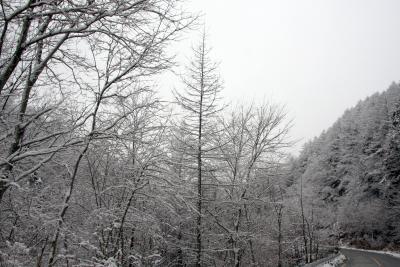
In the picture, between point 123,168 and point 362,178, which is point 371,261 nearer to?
point 123,168

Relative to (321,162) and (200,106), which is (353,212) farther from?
(200,106)

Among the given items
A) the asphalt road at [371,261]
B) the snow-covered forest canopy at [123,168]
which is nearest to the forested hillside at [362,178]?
the snow-covered forest canopy at [123,168]

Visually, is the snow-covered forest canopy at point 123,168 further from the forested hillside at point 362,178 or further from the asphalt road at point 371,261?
the asphalt road at point 371,261

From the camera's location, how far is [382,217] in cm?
4475

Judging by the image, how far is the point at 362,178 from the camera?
5559 cm

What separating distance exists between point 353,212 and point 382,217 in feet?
18.8

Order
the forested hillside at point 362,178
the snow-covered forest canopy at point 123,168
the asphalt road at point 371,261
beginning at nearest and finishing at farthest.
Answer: the snow-covered forest canopy at point 123,168
the asphalt road at point 371,261
the forested hillside at point 362,178

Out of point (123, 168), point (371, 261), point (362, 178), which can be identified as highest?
point (362, 178)

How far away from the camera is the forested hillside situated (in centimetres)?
4475

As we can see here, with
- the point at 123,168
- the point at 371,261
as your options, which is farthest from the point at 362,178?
the point at 123,168

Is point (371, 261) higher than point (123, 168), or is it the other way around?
point (123, 168)

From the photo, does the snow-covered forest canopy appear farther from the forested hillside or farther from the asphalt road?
the asphalt road

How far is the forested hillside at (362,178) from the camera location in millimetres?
44750

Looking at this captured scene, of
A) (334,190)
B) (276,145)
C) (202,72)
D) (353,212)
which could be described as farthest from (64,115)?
(334,190)
